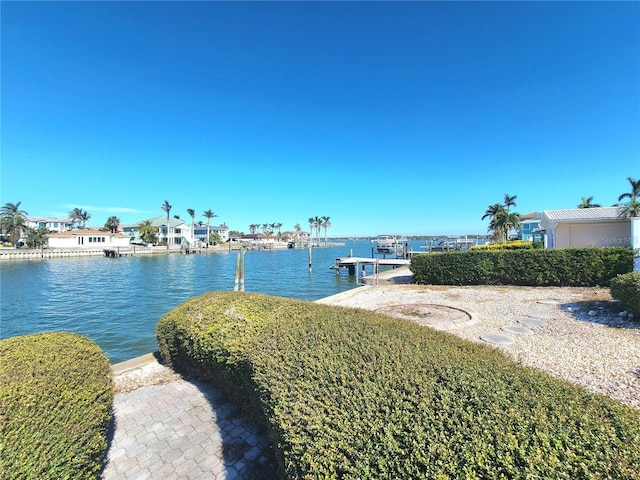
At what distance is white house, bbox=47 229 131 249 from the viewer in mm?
54691

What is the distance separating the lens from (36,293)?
20.2m

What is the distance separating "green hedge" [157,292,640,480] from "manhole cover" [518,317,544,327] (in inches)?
233

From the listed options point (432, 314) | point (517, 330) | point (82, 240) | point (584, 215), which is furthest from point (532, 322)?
point (82, 240)

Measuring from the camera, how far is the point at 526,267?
13.3 m

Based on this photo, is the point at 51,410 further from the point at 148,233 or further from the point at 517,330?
the point at 148,233

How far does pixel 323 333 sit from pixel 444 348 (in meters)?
1.25

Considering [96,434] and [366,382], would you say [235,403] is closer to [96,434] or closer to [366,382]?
[96,434]

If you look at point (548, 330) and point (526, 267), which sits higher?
point (526, 267)

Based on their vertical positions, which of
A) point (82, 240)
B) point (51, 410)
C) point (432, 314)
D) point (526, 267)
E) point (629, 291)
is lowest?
point (432, 314)

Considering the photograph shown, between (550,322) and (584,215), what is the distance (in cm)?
1380

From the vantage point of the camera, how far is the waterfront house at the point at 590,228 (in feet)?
55.1

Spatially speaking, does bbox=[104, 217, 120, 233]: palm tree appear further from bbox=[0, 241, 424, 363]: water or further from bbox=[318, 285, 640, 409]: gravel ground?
bbox=[318, 285, 640, 409]: gravel ground

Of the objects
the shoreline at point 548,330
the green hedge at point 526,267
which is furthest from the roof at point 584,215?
the shoreline at point 548,330

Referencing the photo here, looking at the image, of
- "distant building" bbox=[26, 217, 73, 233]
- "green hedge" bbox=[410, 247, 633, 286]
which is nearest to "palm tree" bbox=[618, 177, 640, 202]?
"green hedge" bbox=[410, 247, 633, 286]
